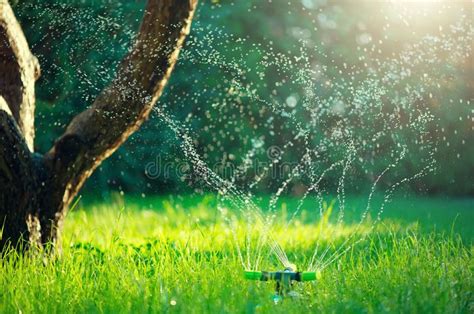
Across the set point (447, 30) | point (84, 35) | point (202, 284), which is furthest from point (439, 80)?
point (202, 284)

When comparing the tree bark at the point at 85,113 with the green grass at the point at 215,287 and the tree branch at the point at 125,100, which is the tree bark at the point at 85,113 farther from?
the green grass at the point at 215,287

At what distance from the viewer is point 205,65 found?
330 inches

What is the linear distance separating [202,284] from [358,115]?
5.58 m

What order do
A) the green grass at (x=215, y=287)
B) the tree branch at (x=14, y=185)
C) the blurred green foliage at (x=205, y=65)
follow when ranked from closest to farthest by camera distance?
the green grass at (x=215, y=287), the tree branch at (x=14, y=185), the blurred green foliage at (x=205, y=65)

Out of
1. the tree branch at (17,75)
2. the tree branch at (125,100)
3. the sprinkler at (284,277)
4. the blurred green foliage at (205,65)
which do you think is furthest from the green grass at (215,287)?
the blurred green foliage at (205,65)

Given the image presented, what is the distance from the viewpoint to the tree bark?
4.14 metres

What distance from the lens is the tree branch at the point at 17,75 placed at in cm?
423

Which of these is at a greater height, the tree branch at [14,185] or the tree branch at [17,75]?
the tree branch at [17,75]

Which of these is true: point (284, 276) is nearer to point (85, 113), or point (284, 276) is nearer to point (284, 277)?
point (284, 277)

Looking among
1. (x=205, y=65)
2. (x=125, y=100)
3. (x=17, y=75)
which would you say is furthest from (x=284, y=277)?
(x=205, y=65)

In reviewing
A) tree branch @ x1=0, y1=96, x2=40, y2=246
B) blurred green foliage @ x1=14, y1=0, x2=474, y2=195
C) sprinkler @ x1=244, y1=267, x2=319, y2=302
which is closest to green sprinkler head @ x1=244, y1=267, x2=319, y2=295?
sprinkler @ x1=244, y1=267, x2=319, y2=302

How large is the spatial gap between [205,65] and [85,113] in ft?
13.5

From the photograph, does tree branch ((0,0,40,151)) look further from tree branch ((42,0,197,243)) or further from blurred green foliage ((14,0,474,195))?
blurred green foliage ((14,0,474,195))

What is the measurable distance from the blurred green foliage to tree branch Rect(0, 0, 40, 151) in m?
3.73
